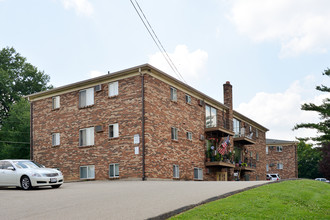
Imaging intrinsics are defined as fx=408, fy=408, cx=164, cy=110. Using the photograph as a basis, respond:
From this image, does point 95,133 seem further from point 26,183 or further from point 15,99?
point 15,99

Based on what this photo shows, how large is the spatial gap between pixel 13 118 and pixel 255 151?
27376mm

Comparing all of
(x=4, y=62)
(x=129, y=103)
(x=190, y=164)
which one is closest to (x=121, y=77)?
(x=129, y=103)

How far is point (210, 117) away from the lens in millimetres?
32438

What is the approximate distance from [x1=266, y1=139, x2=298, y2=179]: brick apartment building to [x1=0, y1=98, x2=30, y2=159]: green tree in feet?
108

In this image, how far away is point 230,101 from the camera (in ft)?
120

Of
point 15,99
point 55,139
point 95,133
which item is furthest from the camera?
point 15,99

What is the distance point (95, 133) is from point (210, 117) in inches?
390

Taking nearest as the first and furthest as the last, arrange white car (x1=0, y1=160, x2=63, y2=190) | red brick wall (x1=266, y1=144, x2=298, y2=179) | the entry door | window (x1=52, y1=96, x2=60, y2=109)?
white car (x1=0, y1=160, x2=63, y2=190), window (x1=52, y1=96, x2=60, y2=109), the entry door, red brick wall (x1=266, y1=144, x2=298, y2=179)

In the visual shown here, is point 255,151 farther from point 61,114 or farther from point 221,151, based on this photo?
point 61,114

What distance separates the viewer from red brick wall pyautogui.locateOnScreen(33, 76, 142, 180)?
81.6 ft

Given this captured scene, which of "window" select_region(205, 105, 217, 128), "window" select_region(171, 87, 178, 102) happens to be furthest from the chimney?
"window" select_region(171, 87, 178, 102)

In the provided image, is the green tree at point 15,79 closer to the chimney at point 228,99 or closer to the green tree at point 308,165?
the chimney at point 228,99

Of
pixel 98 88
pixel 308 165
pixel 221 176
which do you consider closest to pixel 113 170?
pixel 98 88

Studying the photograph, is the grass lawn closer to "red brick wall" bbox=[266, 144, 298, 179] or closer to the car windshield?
the car windshield
